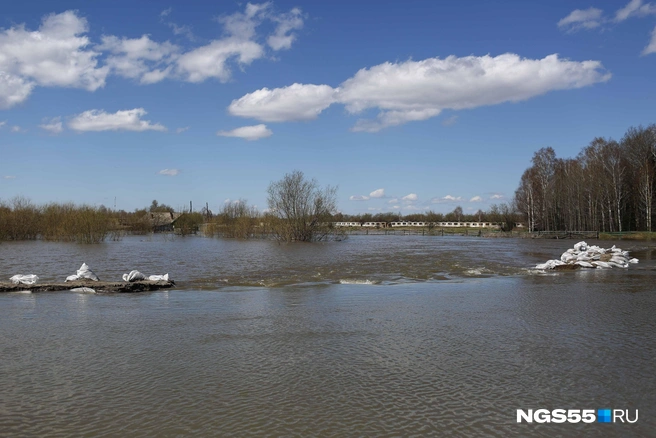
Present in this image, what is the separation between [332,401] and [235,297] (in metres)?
8.52

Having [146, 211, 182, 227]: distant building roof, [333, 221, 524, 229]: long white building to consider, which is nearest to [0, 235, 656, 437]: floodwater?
[146, 211, 182, 227]: distant building roof

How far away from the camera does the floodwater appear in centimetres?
511

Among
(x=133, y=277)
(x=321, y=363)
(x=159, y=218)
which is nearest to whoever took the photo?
(x=321, y=363)

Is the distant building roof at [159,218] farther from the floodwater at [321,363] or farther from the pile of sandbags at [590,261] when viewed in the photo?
the floodwater at [321,363]

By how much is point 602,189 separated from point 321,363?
59817mm

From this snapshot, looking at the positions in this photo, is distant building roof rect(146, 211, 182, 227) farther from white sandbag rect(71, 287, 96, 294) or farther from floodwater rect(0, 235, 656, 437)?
floodwater rect(0, 235, 656, 437)

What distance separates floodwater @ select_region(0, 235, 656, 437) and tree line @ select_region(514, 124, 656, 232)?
162ft

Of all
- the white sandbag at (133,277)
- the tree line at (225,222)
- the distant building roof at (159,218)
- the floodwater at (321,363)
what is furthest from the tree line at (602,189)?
the distant building roof at (159,218)

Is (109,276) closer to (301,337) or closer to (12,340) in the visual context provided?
(12,340)

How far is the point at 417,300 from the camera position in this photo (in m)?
13.2

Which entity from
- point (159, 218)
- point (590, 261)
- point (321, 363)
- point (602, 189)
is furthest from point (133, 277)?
point (159, 218)

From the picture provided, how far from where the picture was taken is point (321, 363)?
7.16 m

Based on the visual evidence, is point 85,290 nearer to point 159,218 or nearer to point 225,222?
point 225,222

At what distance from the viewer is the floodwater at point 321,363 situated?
5.11m
